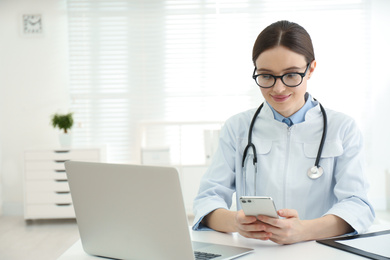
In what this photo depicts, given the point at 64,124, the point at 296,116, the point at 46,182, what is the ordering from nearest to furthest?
the point at 296,116 < the point at 46,182 < the point at 64,124

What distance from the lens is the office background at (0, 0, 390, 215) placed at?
4871 millimetres

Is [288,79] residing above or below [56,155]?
above

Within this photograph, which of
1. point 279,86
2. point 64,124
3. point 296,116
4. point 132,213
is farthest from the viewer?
point 64,124

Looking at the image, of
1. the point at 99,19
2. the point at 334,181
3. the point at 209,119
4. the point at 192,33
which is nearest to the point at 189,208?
the point at 209,119

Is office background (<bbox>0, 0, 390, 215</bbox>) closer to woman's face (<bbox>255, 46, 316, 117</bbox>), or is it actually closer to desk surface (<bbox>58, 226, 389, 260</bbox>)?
woman's face (<bbox>255, 46, 316, 117</bbox>)

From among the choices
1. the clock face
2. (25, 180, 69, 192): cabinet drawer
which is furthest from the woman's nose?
the clock face

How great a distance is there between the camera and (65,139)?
4.59m

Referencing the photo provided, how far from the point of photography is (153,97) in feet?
16.3

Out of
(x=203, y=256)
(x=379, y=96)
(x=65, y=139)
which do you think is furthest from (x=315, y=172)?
(x=379, y=96)

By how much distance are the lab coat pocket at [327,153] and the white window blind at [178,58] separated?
3.31 m

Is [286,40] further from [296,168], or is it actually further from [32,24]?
[32,24]

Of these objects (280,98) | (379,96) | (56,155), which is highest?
(280,98)

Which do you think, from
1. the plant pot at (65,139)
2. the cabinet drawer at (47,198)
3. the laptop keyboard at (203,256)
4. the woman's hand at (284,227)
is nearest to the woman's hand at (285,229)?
the woman's hand at (284,227)

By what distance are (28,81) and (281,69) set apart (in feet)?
13.1
